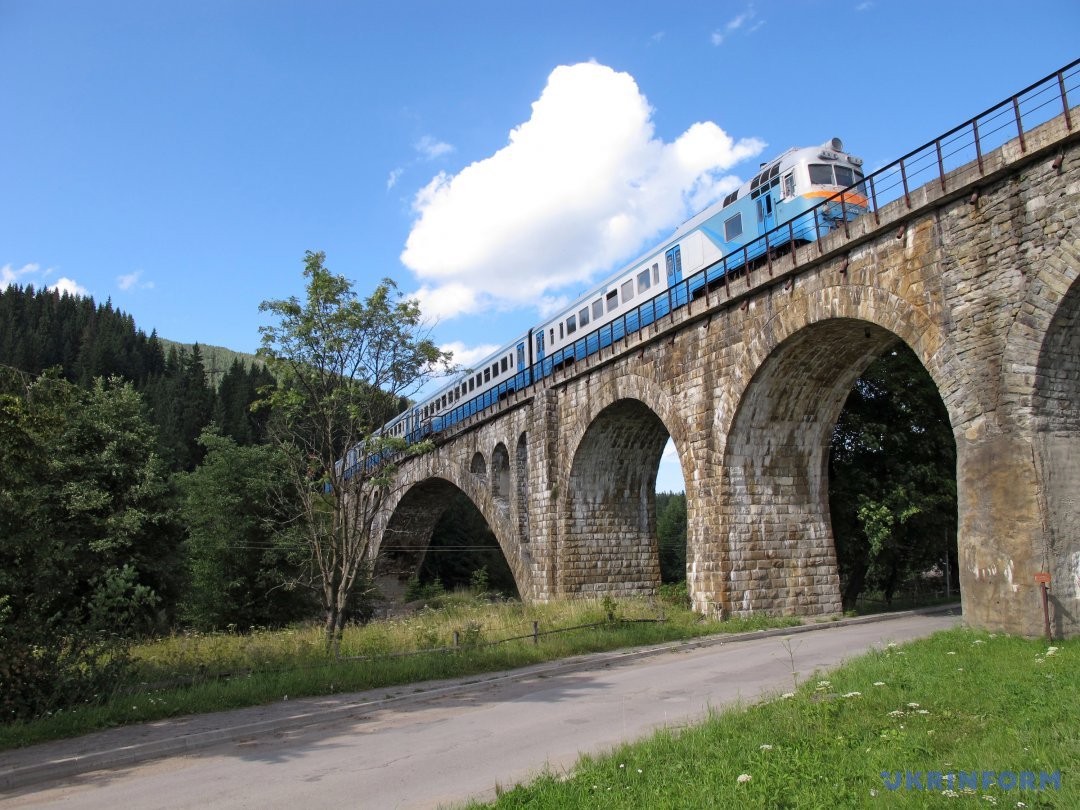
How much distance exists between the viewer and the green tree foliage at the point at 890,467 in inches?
762

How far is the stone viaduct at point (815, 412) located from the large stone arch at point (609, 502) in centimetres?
7

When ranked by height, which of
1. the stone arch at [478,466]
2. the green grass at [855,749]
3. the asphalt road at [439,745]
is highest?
the stone arch at [478,466]

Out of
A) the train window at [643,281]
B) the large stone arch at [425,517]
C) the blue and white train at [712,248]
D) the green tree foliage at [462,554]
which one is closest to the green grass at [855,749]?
the blue and white train at [712,248]

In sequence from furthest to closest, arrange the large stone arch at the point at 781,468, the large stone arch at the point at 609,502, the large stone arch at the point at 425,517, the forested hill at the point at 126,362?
1. the forested hill at the point at 126,362
2. the large stone arch at the point at 425,517
3. the large stone arch at the point at 609,502
4. the large stone arch at the point at 781,468

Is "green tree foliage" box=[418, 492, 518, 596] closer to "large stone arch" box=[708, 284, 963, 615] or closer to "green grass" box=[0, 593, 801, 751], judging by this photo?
"green grass" box=[0, 593, 801, 751]

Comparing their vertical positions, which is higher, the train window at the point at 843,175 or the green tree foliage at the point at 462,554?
the train window at the point at 843,175

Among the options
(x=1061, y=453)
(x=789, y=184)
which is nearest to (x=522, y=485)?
(x=789, y=184)

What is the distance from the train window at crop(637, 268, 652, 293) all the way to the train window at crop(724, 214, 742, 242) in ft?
11.3

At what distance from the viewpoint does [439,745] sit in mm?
7609

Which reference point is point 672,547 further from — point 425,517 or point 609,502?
point 609,502

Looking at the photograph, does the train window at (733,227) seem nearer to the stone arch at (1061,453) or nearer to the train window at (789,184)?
the train window at (789,184)

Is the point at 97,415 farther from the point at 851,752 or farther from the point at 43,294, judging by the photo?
the point at 43,294

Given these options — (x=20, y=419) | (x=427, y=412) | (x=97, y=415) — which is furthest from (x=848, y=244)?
(x=427, y=412)

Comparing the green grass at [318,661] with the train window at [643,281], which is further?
Result: the train window at [643,281]
